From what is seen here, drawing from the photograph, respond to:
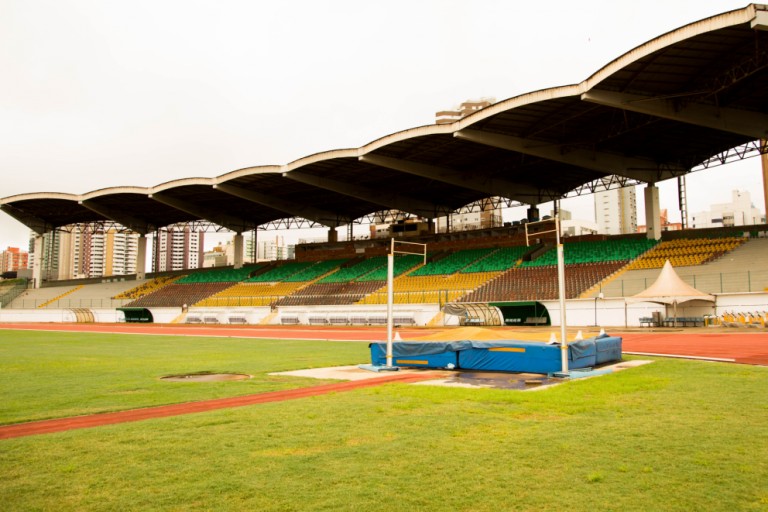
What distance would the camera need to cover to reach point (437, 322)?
4284cm

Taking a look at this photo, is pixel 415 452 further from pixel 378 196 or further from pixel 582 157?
pixel 378 196

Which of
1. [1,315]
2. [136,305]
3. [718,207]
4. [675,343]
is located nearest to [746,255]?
[675,343]

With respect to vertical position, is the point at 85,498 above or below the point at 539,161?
below

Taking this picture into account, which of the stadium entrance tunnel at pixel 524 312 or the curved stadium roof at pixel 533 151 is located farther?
the stadium entrance tunnel at pixel 524 312

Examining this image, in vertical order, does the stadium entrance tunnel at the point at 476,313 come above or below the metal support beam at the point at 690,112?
below

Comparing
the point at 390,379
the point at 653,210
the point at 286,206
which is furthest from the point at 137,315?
the point at 390,379

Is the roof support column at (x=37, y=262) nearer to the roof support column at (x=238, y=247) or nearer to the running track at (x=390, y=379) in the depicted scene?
the roof support column at (x=238, y=247)

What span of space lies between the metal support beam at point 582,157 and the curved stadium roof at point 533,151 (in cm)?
9

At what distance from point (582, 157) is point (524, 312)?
12.8m

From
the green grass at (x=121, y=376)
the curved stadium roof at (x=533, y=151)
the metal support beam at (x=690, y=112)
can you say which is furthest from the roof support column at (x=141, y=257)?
the metal support beam at (x=690, y=112)

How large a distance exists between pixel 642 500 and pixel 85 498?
466cm

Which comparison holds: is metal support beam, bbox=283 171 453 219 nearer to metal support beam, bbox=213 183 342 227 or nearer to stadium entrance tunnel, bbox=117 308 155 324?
metal support beam, bbox=213 183 342 227

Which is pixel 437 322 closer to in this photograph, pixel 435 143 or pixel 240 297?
pixel 435 143

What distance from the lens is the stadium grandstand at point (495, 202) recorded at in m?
32.2
